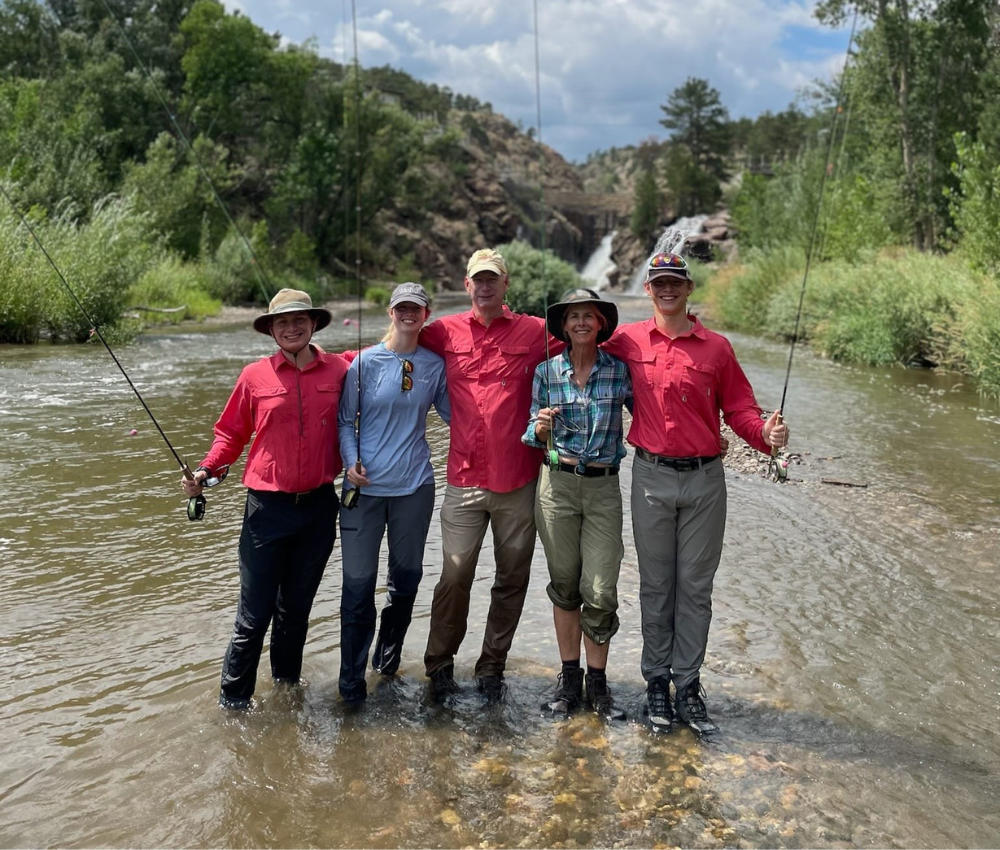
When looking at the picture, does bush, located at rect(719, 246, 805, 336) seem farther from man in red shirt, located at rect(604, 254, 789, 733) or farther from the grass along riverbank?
man in red shirt, located at rect(604, 254, 789, 733)

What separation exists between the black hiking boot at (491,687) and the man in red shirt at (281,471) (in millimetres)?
1116

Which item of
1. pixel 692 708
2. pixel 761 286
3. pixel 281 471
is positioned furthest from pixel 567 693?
pixel 761 286

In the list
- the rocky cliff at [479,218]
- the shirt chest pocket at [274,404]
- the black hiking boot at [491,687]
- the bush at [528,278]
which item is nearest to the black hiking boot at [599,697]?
the black hiking boot at [491,687]

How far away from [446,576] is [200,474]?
56.6 inches

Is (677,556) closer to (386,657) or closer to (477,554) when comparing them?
(477,554)

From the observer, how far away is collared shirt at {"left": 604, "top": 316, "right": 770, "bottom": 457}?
4.73m

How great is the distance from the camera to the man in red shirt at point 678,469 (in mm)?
4746

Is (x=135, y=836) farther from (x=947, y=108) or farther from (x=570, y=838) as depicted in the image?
(x=947, y=108)

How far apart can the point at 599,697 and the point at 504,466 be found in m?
1.41

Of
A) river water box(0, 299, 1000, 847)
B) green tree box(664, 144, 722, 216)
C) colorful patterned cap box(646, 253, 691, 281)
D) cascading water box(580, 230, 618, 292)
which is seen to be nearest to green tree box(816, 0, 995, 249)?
river water box(0, 299, 1000, 847)

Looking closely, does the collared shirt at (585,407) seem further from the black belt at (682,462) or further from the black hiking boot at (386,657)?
the black hiking boot at (386,657)

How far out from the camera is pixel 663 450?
187 inches

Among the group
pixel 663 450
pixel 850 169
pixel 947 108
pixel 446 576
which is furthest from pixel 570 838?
pixel 850 169

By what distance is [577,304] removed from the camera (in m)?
4.82
